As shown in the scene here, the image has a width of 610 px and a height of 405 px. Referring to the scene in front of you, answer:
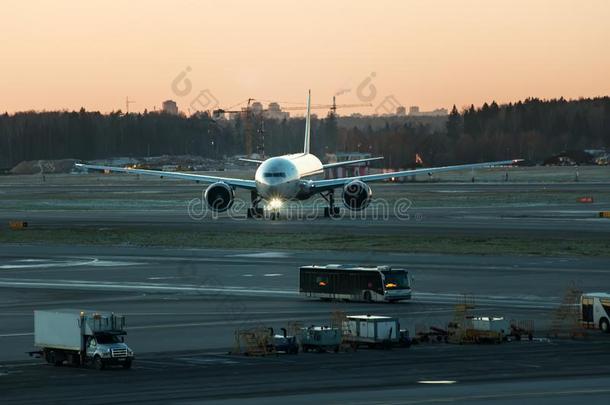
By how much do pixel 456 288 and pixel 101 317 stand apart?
26214 millimetres

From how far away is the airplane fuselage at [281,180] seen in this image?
350 ft

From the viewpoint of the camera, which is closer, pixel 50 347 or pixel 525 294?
pixel 50 347

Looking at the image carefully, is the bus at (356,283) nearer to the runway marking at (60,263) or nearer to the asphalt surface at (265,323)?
the asphalt surface at (265,323)

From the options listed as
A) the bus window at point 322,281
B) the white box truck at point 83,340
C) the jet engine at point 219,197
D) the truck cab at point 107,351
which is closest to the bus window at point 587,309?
the bus window at point 322,281

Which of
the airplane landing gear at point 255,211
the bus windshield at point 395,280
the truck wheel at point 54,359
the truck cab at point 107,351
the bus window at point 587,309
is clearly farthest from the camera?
the airplane landing gear at point 255,211

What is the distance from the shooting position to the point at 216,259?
7925cm

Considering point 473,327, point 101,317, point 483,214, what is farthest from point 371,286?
point 483,214

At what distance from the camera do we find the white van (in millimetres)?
49125

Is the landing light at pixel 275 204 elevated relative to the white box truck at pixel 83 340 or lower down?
elevated

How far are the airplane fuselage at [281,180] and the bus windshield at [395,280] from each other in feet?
158

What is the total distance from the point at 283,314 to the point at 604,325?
44.2ft

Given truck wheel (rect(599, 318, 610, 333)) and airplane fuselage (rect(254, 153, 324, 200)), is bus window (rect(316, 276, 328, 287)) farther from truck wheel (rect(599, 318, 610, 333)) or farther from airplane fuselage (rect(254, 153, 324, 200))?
airplane fuselage (rect(254, 153, 324, 200))

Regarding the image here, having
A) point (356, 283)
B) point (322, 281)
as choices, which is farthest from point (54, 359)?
point (322, 281)

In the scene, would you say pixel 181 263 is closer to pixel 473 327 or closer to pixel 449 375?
pixel 473 327
